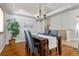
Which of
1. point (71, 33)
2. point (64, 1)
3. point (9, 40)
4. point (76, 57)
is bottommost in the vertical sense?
point (76, 57)

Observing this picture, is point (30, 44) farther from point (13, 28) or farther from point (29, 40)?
point (13, 28)

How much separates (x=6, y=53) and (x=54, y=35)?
0.88 meters

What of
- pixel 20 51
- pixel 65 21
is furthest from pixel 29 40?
pixel 65 21

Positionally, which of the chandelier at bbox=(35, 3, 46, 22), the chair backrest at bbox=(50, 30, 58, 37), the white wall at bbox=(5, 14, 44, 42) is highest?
the chandelier at bbox=(35, 3, 46, 22)

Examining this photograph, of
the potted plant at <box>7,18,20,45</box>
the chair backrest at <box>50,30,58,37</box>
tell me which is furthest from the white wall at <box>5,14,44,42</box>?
the chair backrest at <box>50,30,58,37</box>

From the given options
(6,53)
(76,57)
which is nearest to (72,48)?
(76,57)

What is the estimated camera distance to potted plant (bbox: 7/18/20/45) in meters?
1.69

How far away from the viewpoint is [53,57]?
1765mm

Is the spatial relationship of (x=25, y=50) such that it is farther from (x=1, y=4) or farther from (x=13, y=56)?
(x=1, y=4)

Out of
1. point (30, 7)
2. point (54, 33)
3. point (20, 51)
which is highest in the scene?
point (30, 7)

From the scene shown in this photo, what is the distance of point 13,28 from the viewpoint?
1.71m

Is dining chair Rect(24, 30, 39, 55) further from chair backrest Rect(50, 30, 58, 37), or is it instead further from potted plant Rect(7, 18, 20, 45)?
chair backrest Rect(50, 30, 58, 37)

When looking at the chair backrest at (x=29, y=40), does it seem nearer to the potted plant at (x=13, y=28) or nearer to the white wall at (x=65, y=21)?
the potted plant at (x=13, y=28)

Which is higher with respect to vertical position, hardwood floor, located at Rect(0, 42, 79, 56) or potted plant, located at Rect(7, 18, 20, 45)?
potted plant, located at Rect(7, 18, 20, 45)
